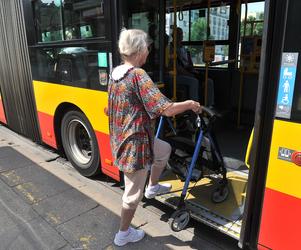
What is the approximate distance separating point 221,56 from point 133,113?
Result: 155 inches

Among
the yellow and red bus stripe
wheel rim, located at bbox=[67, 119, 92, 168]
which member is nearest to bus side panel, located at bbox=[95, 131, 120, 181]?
the yellow and red bus stripe

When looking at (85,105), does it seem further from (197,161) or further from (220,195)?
(220,195)

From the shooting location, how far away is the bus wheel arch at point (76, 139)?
12.1 ft

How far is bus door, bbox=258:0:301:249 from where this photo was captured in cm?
171

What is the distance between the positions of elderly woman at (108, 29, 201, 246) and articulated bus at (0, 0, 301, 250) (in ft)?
2.05

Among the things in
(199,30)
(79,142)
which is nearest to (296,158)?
(79,142)

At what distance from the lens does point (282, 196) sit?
1.92 m

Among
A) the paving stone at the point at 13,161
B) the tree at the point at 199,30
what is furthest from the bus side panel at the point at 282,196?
the tree at the point at 199,30

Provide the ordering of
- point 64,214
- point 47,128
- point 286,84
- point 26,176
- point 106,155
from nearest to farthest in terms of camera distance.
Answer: point 286,84 → point 64,214 → point 106,155 → point 26,176 → point 47,128

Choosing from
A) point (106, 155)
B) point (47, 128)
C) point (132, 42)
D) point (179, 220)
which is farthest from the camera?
point (47, 128)

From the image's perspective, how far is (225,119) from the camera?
17.8 feet

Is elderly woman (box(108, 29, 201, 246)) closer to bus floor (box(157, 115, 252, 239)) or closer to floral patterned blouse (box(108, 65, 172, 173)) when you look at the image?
floral patterned blouse (box(108, 65, 172, 173))

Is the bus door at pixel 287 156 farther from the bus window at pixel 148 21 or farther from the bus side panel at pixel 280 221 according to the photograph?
the bus window at pixel 148 21

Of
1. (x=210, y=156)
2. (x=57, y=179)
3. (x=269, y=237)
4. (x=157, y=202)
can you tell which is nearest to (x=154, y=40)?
(x=210, y=156)
